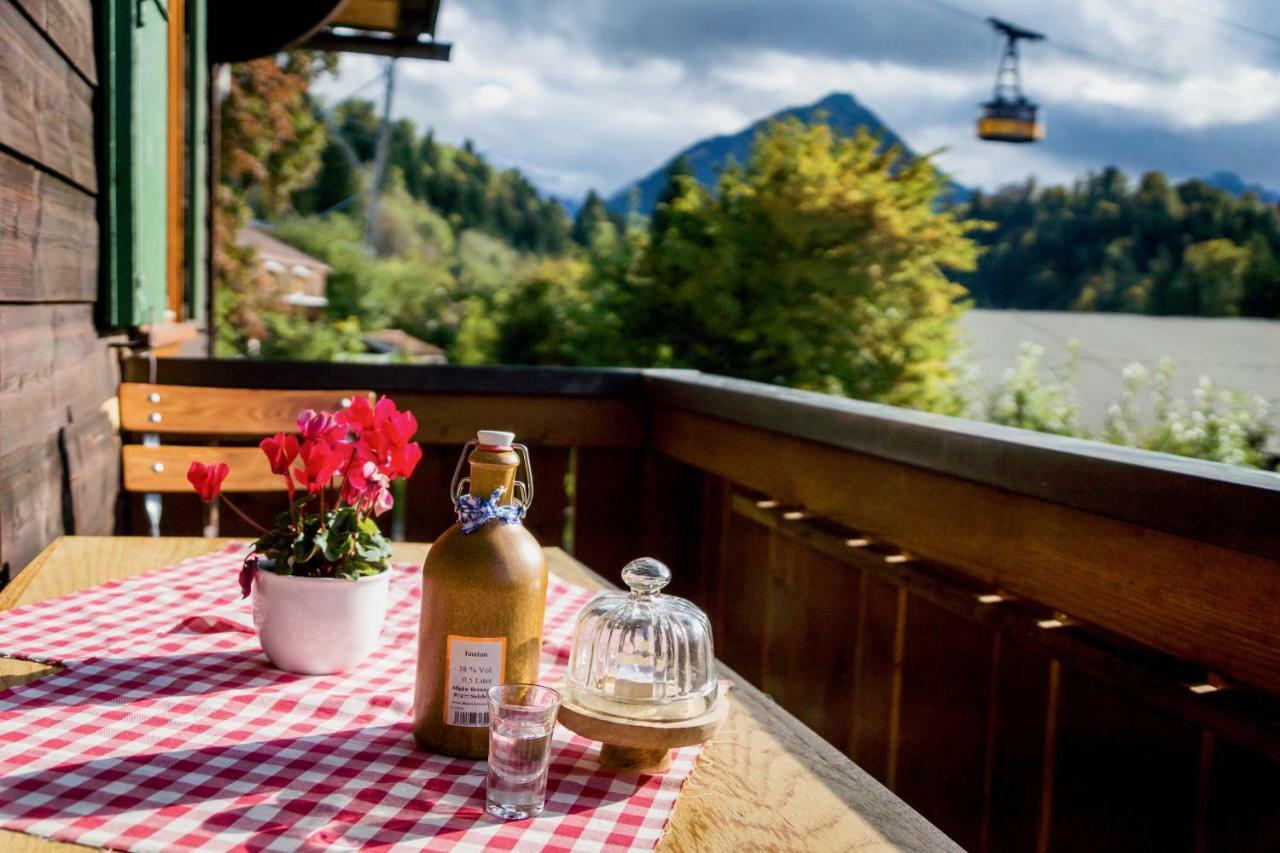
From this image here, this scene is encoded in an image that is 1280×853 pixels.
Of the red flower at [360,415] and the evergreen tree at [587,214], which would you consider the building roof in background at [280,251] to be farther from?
the red flower at [360,415]

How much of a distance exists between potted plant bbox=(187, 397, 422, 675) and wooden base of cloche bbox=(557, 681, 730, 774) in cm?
27

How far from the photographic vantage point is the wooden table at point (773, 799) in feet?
2.51

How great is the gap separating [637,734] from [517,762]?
10 cm

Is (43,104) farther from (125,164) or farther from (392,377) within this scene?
(392,377)

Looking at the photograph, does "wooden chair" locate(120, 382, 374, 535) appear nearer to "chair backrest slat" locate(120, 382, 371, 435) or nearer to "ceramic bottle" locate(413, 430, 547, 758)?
"chair backrest slat" locate(120, 382, 371, 435)

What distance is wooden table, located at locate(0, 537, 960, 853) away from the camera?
0.77 m

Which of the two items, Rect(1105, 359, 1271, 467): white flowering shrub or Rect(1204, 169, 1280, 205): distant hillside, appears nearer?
Rect(1105, 359, 1271, 467): white flowering shrub

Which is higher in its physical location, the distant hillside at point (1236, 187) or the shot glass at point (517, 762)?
the distant hillside at point (1236, 187)

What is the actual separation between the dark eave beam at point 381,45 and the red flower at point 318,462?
3.47 m

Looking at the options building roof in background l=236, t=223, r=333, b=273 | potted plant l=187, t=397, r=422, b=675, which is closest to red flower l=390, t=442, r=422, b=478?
potted plant l=187, t=397, r=422, b=675

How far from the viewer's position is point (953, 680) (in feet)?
4.88

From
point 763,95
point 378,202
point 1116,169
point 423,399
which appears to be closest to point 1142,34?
point 1116,169

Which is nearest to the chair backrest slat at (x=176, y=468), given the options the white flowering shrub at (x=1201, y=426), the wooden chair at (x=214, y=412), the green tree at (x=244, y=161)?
the wooden chair at (x=214, y=412)

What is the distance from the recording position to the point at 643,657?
34.6 inches
